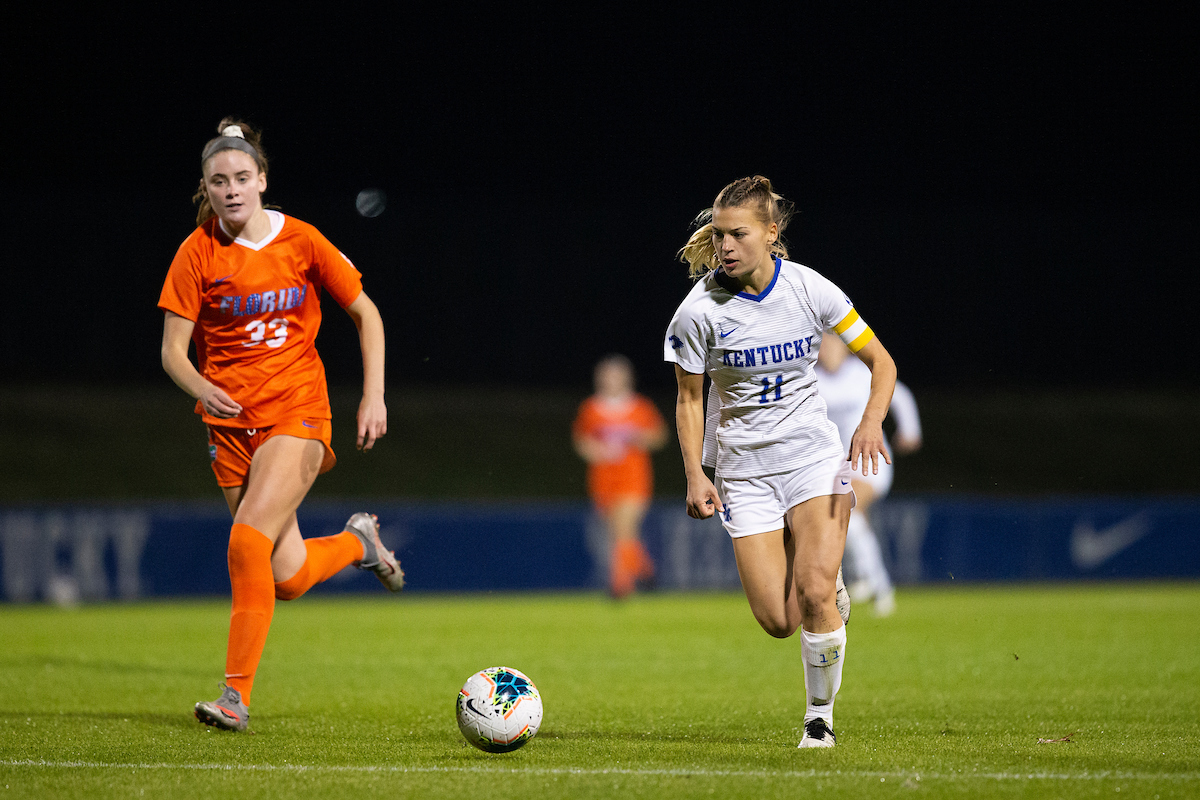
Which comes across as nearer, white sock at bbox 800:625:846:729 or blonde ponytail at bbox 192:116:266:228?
white sock at bbox 800:625:846:729

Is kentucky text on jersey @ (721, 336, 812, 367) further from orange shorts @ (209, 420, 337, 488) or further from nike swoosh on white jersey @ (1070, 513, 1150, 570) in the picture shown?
nike swoosh on white jersey @ (1070, 513, 1150, 570)

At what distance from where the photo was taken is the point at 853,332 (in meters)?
5.02

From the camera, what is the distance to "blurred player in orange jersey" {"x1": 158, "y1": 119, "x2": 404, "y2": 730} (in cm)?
530

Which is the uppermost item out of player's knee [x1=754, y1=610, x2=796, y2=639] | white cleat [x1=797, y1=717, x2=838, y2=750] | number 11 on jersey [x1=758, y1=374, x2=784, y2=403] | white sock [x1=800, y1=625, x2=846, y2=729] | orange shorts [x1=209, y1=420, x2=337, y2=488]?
number 11 on jersey [x1=758, y1=374, x2=784, y2=403]

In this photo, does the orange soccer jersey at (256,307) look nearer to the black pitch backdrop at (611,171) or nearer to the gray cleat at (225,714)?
the gray cleat at (225,714)

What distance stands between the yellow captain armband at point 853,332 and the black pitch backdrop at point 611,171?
47.5 ft

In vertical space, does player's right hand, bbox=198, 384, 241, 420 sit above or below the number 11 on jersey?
below

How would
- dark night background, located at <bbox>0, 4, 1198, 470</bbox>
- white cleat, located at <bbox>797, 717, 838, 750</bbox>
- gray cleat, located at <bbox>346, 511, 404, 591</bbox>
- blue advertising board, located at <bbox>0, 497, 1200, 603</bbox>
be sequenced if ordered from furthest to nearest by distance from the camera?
1. dark night background, located at <bbox>0, 4, 1198, 470</bbox>
2. blue advertising board, located at <bbox>0, 497, 1200, 603</bbox>
3. gray cleat, located at <bbox>346, 511, 404, 591</bbox>
4. white cleat, located at <bbox>797, 717, 838, 750</bbox>

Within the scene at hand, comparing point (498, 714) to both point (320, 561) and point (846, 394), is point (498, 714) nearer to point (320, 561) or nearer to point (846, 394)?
point (320, 561)

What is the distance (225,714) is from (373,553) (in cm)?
125

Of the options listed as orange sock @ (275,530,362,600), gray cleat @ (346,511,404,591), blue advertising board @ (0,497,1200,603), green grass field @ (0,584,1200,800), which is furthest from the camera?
blue advertising board @ (0,497,1200,603)

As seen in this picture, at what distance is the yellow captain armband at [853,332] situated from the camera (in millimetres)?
5004

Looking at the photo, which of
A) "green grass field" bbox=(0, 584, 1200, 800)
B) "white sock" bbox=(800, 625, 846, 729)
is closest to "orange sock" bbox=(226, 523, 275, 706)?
"green grass field" bbox=(0, 584, 1200, 800)

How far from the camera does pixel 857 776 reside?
13.5ft
